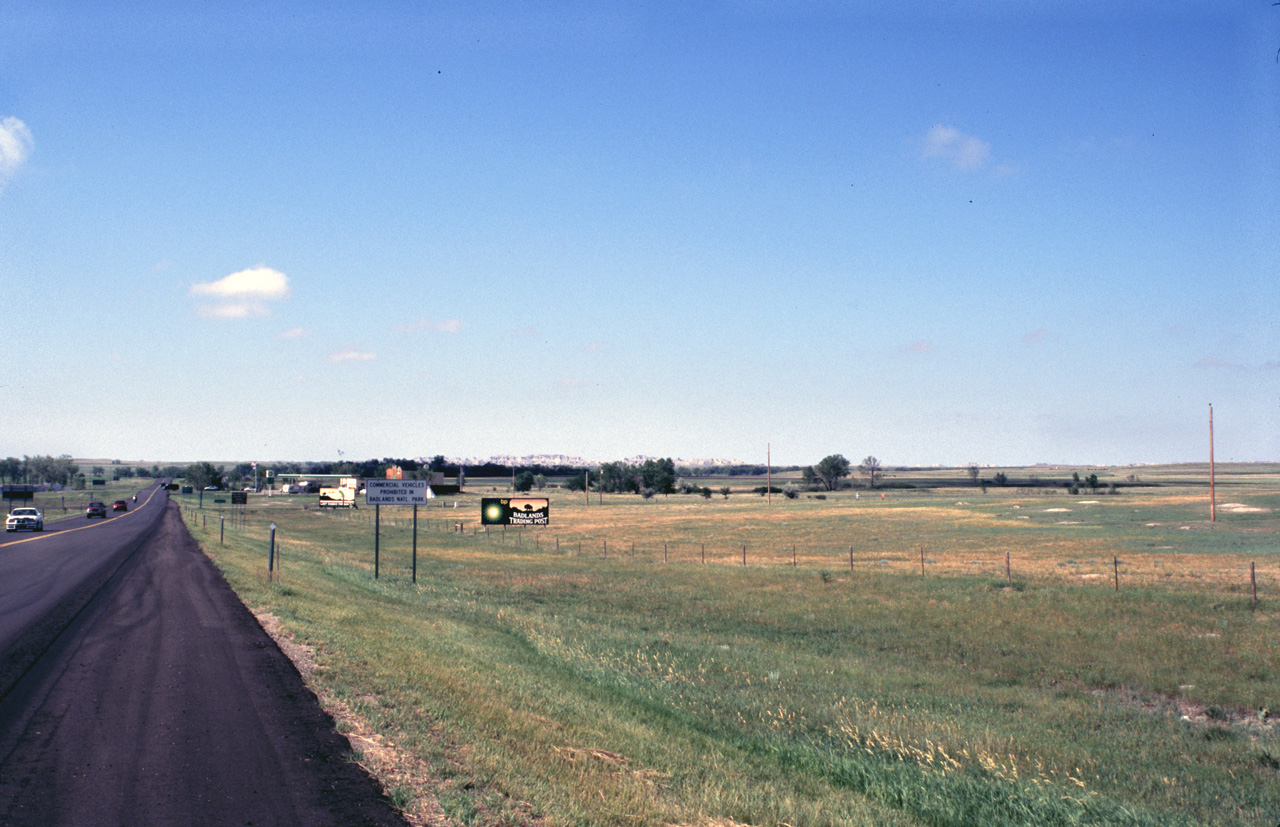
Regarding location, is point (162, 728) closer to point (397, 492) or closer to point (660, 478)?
point (397, 492)

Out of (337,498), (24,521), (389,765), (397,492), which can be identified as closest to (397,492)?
(397,492)

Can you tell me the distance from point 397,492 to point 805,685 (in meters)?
29.0

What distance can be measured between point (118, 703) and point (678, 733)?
8.27 metres

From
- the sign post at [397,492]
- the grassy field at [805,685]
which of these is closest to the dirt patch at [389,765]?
the grassy field at [805,685]

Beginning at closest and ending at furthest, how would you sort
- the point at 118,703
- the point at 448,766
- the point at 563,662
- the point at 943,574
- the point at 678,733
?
1. the point at 448,766
2. the point at 118,703
3. the point at 678,733
4. the point at 563,662
5. the point at 943,574

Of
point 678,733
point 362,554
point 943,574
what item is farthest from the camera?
point 362,554

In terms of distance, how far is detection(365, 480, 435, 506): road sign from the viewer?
41.2 meters

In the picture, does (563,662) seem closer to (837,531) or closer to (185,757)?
(185,757)

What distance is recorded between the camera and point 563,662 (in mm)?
19266

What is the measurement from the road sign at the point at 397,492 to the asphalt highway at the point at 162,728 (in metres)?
20.0

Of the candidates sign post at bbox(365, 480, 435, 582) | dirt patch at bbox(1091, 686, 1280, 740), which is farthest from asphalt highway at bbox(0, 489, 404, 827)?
sign post at bbox(365, 480, 435, 582)

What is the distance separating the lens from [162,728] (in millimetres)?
10406

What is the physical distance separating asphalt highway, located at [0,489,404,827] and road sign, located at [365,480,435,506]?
1999 centimetres

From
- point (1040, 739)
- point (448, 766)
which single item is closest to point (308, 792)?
point (448, 766)
